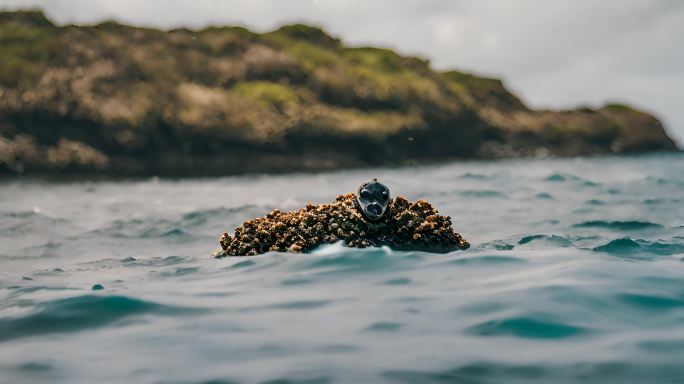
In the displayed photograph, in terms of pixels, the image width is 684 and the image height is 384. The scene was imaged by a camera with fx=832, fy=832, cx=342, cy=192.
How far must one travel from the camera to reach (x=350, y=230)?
420 inches

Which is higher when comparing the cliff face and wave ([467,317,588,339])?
the cliff face

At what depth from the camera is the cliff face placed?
207 ft

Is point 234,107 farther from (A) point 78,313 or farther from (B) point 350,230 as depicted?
(A) point 78,313

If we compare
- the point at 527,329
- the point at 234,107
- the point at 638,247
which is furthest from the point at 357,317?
the point at 234,107

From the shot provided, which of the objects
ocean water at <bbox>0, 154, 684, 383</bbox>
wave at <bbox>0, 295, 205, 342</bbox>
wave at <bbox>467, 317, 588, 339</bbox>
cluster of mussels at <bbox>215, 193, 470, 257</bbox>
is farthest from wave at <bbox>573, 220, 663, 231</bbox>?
wave at <bbox>0, 295, 205, 342</bbox>

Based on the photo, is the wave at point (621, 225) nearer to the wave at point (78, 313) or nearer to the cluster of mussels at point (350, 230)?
the cluster of mussels at point (350, 230)

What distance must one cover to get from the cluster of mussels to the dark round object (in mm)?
173

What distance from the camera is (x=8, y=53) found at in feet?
217

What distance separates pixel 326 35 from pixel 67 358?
8153 centimetres

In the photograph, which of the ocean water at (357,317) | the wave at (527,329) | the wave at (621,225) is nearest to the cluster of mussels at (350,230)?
the ocean water at (357,317)

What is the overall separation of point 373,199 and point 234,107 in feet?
199

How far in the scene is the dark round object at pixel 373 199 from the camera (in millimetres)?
10469

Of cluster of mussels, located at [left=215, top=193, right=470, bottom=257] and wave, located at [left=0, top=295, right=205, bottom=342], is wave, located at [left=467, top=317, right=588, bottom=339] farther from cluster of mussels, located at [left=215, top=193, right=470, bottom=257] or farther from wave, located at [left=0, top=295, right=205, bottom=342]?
cluster of mussels, located at [left=215, top=193, right=470, bottom=257]

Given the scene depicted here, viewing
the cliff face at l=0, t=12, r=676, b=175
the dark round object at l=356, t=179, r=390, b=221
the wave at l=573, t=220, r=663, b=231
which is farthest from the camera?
the cliff face at l=0, t=12, r=676, b=175
